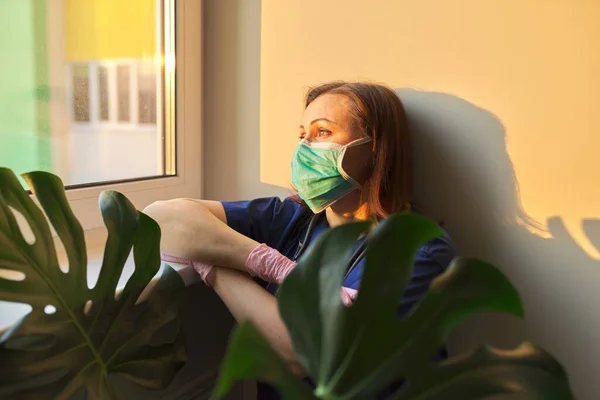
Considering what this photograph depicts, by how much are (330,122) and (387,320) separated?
60cm

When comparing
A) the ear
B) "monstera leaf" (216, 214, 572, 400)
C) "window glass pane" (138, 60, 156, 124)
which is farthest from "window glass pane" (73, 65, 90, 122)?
"monstera leaf" (216, 214, 572, 400)

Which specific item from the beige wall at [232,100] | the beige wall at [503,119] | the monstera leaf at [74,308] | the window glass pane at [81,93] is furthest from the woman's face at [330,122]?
the window glass pane at [81,93]

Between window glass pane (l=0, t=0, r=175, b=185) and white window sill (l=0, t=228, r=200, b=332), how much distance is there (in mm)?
142

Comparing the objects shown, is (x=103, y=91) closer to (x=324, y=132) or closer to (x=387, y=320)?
(x=324, y=132)

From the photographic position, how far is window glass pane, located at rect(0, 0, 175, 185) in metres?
1.16

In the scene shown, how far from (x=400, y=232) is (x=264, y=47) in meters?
0.95

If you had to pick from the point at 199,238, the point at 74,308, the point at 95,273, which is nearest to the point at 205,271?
the point at 199,238

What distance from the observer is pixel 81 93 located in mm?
1296

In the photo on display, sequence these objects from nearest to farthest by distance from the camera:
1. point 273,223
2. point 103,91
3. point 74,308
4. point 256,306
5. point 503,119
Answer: point 74,308 < point 256,306 < point 503,119 < point 273,223 < point 103,91

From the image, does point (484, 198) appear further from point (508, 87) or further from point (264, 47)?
point (264, 47)

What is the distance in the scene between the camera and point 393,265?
554 mm

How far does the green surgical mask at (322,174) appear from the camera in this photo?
106 centimetres

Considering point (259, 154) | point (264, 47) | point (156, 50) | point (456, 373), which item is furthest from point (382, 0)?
point (456, 373)

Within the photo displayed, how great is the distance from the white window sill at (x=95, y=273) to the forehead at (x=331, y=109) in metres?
0.38
